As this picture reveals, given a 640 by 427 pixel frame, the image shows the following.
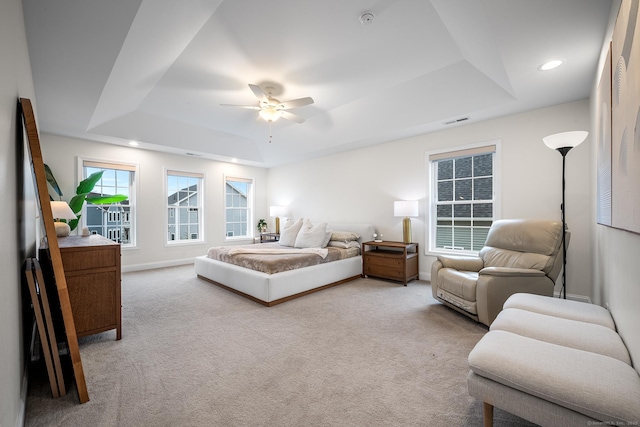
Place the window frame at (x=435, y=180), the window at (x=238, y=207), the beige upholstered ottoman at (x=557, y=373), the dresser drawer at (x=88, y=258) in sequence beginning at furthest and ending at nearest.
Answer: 1. the window at (x=238, y=207)
2. the window frame at (x=435, y=180)
3. the dresser drawer at (x=88, y=258)
4. the beige upholstered ottoman at (x=557, y=373)

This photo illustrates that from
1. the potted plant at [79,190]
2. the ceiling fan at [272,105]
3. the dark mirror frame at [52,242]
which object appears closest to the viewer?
the dark mirror frame at [52,242]

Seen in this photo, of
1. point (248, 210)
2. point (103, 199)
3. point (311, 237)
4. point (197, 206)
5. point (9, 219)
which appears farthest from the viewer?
point (248, 210)

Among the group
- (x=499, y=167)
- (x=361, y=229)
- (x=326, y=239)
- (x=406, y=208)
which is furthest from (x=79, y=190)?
(x=499, y=167)

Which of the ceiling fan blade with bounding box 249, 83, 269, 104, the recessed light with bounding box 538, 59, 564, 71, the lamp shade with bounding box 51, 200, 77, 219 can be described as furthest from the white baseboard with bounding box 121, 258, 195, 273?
the recessed light with bounding box 538, 59, 564, 71

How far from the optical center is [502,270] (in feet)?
8.55

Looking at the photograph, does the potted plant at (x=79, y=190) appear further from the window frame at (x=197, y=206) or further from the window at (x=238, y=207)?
the window at (x=238, y=207)

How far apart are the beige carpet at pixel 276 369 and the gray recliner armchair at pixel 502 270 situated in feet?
0.87

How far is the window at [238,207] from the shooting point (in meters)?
7.04

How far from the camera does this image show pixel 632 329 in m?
1.31

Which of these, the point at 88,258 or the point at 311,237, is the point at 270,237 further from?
the point at 88,258

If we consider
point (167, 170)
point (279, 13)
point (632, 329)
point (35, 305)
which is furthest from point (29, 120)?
point (167, 170)

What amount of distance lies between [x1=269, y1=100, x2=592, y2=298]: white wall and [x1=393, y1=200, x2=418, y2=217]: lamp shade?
277mm

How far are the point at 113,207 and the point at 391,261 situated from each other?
17.8ft

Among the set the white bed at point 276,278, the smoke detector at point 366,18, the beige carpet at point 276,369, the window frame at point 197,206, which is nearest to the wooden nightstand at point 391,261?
the white bed at point 276,278
